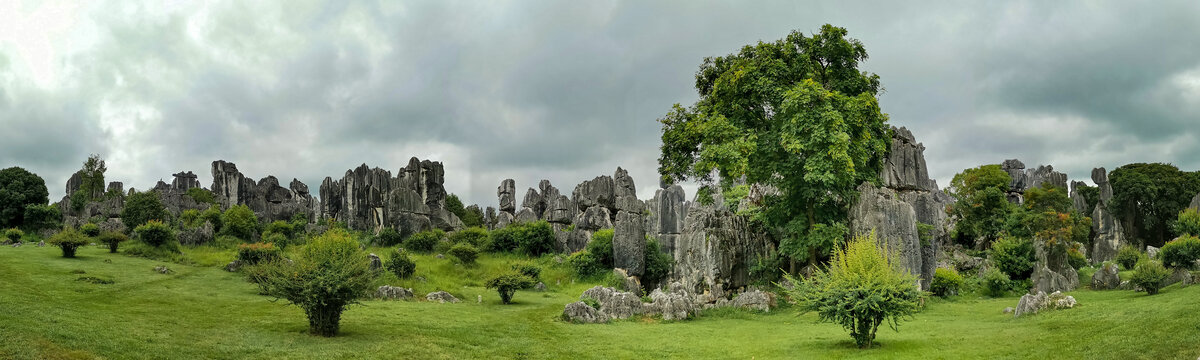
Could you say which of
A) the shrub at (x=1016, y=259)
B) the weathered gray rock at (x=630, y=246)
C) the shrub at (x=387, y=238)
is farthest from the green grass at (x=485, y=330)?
the shrub at (x=387, y=238)

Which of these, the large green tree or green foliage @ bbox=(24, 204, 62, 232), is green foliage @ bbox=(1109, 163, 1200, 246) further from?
green foliage @ bbox=(24, 204, 62, 232)

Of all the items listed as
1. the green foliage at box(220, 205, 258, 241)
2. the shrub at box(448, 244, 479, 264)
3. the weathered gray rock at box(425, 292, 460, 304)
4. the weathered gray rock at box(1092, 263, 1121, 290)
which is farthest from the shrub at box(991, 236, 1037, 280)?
the green foliage at box(220, 205, 258, 241)

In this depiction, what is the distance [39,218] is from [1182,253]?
7213 centimetres

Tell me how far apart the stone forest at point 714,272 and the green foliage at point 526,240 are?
6.7 inches

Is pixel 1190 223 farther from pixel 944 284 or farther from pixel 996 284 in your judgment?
pixel 944 284

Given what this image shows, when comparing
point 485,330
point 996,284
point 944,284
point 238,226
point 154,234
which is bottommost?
point 485,330

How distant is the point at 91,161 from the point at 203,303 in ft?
247

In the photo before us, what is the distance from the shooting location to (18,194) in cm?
5419

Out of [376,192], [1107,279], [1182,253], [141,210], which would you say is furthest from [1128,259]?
[141,210]

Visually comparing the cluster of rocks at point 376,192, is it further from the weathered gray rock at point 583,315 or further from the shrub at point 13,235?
the weathered gray rock at point 583,315

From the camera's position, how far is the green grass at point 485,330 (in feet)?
47.5

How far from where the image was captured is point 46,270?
27.7 meters

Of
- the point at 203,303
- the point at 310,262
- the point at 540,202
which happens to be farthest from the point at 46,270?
the point at 540,202

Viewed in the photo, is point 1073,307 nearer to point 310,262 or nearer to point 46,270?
point 310,262
